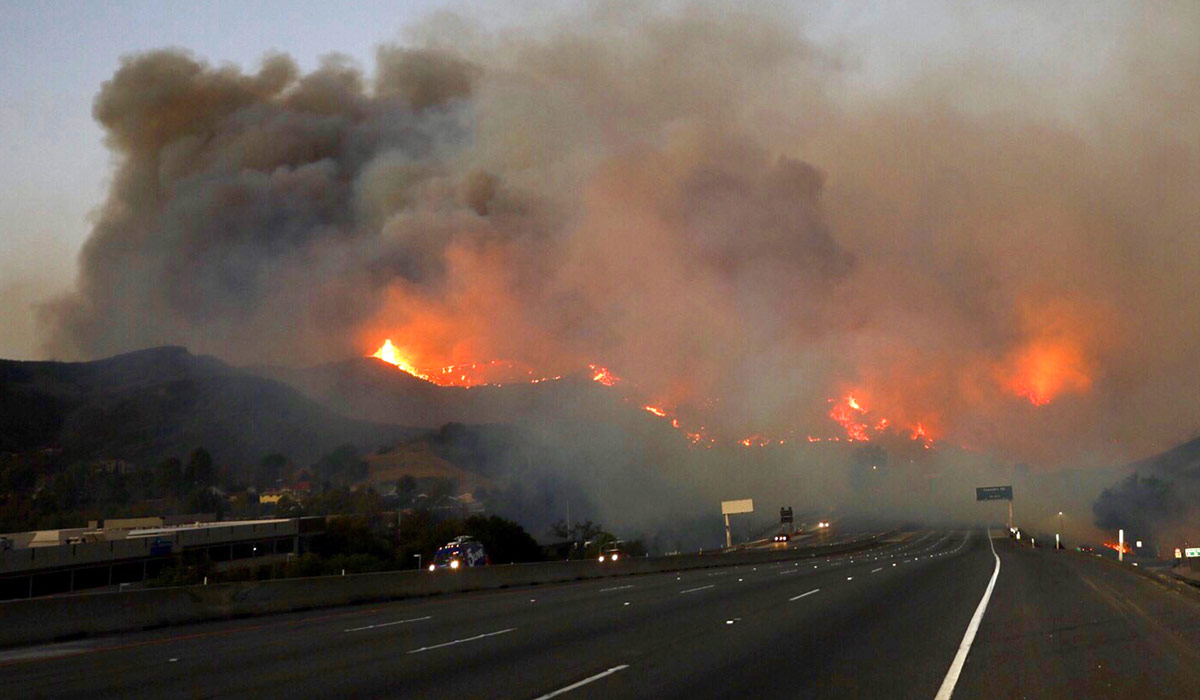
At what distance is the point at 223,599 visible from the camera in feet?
70.0

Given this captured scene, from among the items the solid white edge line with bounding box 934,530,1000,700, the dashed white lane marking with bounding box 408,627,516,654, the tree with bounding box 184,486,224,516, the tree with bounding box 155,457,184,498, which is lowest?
the dashed white lane marking with bounding box 408,627,516,654

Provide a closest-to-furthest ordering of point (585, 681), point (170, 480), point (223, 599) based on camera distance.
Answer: point (585, 681), point (223, 599), point (170, 480)

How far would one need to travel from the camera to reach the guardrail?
16719 millimetres

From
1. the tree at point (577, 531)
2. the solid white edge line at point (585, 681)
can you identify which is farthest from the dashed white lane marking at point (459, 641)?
the tree at point (577, 531)

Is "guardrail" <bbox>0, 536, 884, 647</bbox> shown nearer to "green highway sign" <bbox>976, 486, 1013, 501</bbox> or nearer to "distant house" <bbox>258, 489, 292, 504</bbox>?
"green highway sign" <bbox>976, 486, 1013, 501</bbox>

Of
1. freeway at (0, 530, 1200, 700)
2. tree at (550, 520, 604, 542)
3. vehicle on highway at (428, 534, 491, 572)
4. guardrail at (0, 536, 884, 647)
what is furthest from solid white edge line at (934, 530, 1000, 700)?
tree at (550, 520, 604, 542)

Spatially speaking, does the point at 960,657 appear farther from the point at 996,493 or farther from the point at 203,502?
the point at 203,502

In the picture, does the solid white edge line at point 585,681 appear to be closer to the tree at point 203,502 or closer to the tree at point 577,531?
the tree at point 577,531

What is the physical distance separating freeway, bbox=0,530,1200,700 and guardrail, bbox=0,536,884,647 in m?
0.76

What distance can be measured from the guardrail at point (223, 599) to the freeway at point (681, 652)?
757mm

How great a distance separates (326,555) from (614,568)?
49177 millimetres

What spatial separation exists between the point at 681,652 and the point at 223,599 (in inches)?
485

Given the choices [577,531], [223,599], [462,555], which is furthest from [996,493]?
[223,599]

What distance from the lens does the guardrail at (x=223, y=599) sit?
54.9 ft
